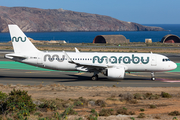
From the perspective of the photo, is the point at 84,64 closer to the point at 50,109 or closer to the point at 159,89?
the point at 159,89

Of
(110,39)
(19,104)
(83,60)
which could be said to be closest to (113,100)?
(19,104)

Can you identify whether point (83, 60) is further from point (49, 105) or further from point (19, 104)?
point (19, 104)

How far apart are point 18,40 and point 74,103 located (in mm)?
19893

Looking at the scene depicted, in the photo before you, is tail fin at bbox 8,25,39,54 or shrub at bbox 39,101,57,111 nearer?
shrub at bbox 39,101,57,111

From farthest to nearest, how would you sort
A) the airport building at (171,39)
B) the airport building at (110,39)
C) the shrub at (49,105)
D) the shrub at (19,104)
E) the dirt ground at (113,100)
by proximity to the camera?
the airport building at (171,39) → the airport building at (110,39) → the shrub at (49,105) → the shrub at (19,104) → the dirt ground at (113,100)

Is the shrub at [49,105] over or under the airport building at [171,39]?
under

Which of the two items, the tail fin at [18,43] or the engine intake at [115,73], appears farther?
the tail fin at [18,43]

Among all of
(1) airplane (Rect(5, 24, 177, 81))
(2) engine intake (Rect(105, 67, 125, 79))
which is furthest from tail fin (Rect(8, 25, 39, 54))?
(2) engine intake (Rect(105, 67, 125, 79))

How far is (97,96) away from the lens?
26047 millimetres

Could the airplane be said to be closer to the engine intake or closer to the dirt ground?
the engine intake

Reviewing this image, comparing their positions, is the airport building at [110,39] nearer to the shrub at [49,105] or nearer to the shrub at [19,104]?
the shrub at [49,105]

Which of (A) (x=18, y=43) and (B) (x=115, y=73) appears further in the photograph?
(A) (x=18, y=43)

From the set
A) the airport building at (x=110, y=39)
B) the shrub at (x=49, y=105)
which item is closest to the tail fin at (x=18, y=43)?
the shrub at (x=49, y=105)

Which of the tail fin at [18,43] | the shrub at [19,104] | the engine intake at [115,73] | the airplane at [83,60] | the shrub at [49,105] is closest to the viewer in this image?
the shrub at [19,104]
